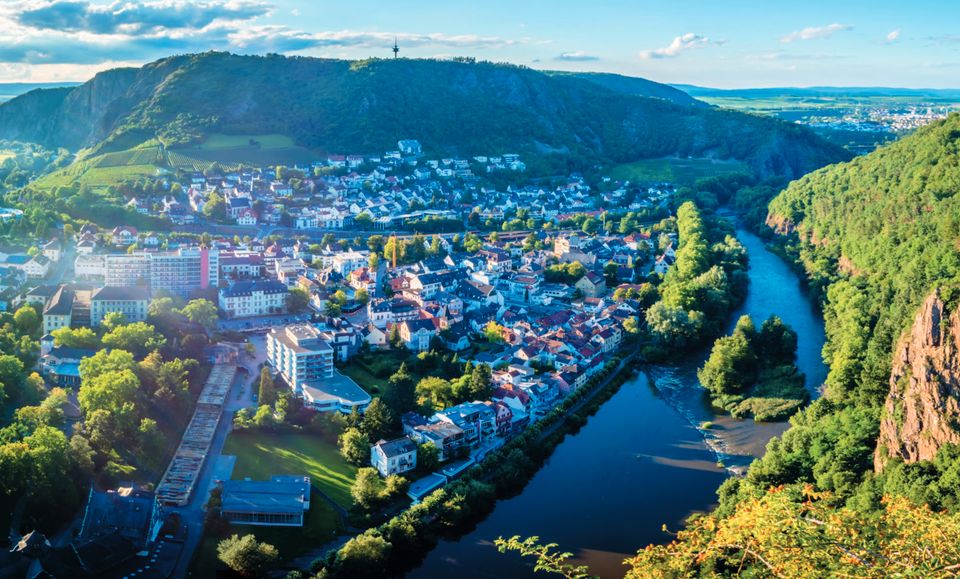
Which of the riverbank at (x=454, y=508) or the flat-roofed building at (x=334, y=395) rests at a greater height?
the flat-roofed building at (x=334, y=395)

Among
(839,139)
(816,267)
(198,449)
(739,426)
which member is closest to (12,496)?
(198,449)

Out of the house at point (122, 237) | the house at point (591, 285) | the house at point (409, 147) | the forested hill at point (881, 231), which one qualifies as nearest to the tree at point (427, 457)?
the forested hill at point (881, 231)

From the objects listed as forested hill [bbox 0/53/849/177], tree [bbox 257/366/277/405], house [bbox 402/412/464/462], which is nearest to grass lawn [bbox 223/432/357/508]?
tree [bbox 257/366/277/405]

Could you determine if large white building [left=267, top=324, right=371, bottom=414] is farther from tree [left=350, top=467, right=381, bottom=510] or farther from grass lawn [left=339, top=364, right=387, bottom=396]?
tree [left=350, top=467, right=381, bottom=510]

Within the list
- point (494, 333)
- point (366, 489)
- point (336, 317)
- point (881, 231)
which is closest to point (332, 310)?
point (336, 317)

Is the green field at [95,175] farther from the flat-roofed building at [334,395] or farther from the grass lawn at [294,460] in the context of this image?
the grass lawn at [294,460]
